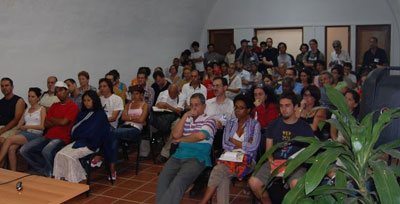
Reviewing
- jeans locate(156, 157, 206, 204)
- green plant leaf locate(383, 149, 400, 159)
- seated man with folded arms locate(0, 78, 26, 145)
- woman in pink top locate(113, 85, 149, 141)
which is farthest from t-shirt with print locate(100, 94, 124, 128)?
green plant leaf locate(383, 149, 400, 159)

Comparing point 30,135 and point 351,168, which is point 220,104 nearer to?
point 30,135

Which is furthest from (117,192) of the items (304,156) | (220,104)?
(304,156)

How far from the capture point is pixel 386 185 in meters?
1.75

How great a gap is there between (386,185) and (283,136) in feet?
6.96

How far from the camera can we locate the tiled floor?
4.55 m

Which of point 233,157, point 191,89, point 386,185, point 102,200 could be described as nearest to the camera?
point 386,185

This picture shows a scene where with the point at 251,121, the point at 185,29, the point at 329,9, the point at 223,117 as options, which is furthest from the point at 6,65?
the point at 329,9

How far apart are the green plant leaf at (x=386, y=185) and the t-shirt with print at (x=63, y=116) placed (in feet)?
13.3

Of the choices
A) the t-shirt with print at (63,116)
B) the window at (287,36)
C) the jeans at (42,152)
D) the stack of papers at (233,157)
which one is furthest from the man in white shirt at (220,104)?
the window at (287,36)

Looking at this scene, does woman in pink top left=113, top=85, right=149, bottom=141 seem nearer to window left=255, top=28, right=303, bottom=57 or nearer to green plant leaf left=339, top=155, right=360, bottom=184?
green plant leaf left=339, top=155, right=360, bottom=184

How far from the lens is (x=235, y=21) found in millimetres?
11914

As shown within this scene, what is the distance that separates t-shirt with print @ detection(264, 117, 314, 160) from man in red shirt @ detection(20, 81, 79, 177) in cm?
252

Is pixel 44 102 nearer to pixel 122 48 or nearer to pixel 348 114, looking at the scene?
pixel 122 48

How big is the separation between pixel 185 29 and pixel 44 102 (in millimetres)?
5537
